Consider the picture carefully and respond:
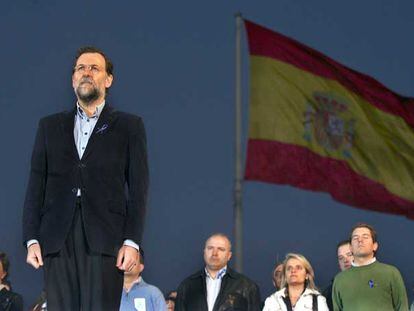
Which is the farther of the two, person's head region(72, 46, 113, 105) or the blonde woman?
the blonde woman

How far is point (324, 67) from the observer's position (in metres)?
9.39

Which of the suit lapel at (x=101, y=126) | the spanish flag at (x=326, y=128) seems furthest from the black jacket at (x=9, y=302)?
the suit lapel at (x=101, y=126)

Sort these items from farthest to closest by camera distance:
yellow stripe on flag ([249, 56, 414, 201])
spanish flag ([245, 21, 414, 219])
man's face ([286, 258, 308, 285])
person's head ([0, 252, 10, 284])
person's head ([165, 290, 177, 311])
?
yellow stripe on flag ([249, 56, 414, 201]), spanish flag ([245, 21, 414, 219]), person's head ([165, 290, 177, 311]), person's head ([0, 252, 10, 284]), man's face ([286, 258, 308, 285])

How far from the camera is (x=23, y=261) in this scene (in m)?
8.95

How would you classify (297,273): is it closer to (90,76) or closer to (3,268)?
(3,268)

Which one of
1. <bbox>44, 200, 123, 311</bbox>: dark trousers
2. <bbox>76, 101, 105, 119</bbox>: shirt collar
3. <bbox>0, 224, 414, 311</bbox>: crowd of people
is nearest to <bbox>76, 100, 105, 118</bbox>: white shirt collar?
<bbox>76, 101, 105, 119</bbox>: shirt collar

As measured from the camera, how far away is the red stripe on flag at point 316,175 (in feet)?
29.0

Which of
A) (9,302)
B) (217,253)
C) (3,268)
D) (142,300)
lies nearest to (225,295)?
(217,253)

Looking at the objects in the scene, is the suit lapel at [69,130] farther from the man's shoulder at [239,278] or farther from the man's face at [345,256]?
the man's face at [345,256]

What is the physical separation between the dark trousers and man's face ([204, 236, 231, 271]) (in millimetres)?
3444

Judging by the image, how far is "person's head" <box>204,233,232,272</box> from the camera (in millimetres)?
7441

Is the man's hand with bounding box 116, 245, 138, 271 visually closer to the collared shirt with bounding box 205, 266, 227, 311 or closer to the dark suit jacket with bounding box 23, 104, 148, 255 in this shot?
the dark suit jacket with bounding box 23, 104, 148, 255

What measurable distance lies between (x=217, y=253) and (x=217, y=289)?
260mm

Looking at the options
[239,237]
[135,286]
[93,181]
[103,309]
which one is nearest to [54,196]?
[93,181]
